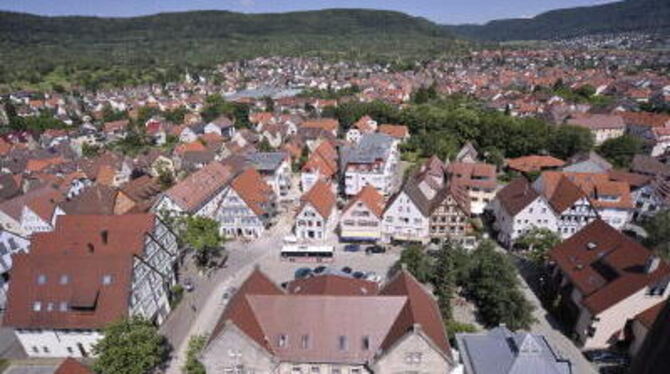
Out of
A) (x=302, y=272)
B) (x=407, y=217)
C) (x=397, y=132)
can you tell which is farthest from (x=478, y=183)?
(x=397, y=132)

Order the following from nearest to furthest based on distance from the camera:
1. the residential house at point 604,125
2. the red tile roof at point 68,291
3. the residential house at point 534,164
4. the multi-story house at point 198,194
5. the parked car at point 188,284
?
1. the red tile roof at point 68,291
2. the parked car at point 188,284
3. the multi-story house at point 198,194
4. the residential house at point 534,164
5. the residential house at point 604,125

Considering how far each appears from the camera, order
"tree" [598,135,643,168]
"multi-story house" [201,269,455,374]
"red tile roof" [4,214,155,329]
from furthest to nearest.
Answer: "tree" [598,135,643,168] < "red tile roof" [4,214,155,329] < "multi-story house" [201,269,455,374]

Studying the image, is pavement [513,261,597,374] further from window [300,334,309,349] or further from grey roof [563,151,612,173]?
grey roof [563,151,612,173]

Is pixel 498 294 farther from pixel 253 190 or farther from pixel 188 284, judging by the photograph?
pixel 253 190

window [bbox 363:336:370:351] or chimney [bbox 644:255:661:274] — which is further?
chimney [bbox 644:255:661:274]

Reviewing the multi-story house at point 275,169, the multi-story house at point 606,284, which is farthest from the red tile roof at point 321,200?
the multi-story house at point 606,284

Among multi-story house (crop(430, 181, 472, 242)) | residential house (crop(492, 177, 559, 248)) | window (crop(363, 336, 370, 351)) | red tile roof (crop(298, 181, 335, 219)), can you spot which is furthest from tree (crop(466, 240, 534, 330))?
red tile roof (crop(298, 181, 335, 219))

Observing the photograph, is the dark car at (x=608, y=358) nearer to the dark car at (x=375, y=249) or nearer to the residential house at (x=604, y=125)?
the dark car at (x=375, y=249)
